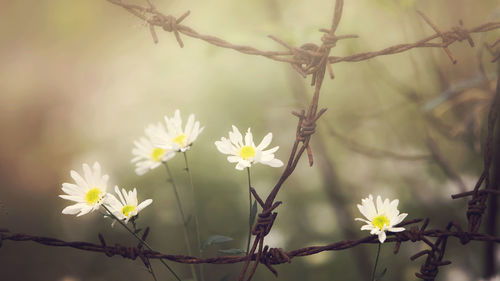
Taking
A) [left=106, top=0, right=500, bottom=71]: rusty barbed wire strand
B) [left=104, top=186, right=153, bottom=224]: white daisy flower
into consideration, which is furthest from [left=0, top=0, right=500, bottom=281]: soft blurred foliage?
[left=104, top=186, right=153, bottom=224]: white daisy flower

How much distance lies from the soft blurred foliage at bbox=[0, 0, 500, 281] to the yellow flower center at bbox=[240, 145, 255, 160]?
0.64 meters

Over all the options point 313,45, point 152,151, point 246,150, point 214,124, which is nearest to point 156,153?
point 152,151

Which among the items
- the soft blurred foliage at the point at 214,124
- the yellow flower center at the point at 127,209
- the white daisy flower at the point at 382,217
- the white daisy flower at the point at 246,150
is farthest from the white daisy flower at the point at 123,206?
the soft blurred foliage at the point at 214,124

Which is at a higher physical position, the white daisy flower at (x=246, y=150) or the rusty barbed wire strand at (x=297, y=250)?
the white daisy flower at (x=246, y=150)

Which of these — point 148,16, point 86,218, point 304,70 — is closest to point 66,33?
point 86,218

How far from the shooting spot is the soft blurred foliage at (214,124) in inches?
46.7

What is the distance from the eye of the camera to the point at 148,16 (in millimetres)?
534

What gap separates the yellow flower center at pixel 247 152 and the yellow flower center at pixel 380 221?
0.55ft

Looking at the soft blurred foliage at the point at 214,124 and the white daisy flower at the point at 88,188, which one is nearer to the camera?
the white daisy flower at the point at 88,188

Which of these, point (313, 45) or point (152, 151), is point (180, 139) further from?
point (313, 45)

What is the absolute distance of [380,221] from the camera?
1.58 feet

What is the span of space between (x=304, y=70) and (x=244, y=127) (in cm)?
94

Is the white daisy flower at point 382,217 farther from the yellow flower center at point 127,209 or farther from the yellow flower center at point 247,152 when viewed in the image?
the yellow flower center at point 127,209

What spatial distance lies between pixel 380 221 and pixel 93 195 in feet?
1.16
